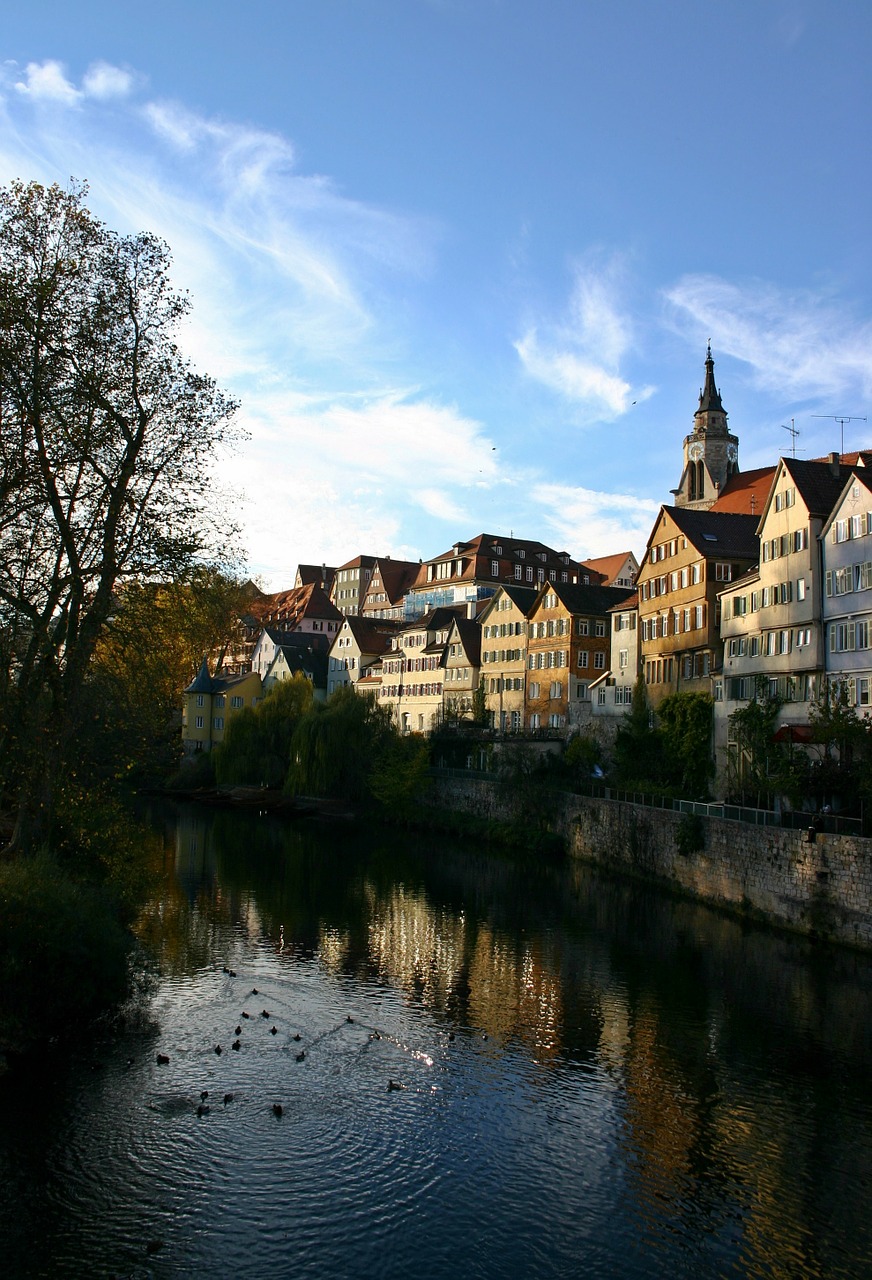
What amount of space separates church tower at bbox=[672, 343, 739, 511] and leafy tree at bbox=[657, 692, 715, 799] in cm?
4587

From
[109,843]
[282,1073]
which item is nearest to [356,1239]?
[282,1073]

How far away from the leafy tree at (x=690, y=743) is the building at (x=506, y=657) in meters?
17.6

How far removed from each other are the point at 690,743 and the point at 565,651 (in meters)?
16.4

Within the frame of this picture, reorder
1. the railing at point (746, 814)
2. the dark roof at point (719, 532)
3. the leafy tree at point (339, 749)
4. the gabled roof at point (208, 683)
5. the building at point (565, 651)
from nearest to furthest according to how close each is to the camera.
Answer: the railing at point (746, 814) → the dark roof at point (719, 532) → the building at point (565, 651) → the leafy tree at point (339, 749) → the gabled roof at point (208, 683)

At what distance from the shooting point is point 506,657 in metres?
64.1

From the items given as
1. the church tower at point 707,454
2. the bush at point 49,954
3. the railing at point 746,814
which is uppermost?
the church tower at point 707,454

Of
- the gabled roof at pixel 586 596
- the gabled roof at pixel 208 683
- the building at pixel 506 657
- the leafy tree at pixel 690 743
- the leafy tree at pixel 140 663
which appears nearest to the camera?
the leafy tree at pixel 140 663

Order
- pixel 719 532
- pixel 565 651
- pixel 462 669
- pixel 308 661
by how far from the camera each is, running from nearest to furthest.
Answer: pixel 719 532 → pixel 565 651 → pixel 462 669 → pixel 308 661

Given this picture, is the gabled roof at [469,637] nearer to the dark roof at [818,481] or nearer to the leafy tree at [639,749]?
the leafy tree at [639,749]

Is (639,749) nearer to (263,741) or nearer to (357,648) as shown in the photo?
(263,741)

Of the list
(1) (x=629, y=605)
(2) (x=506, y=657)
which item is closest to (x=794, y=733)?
(1) (x=629, y=605)

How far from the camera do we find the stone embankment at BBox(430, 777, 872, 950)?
87.0ft

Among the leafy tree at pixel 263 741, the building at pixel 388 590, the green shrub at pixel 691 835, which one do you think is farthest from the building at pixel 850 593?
the building at pixel 388 590

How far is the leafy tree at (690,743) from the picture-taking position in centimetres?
4219
